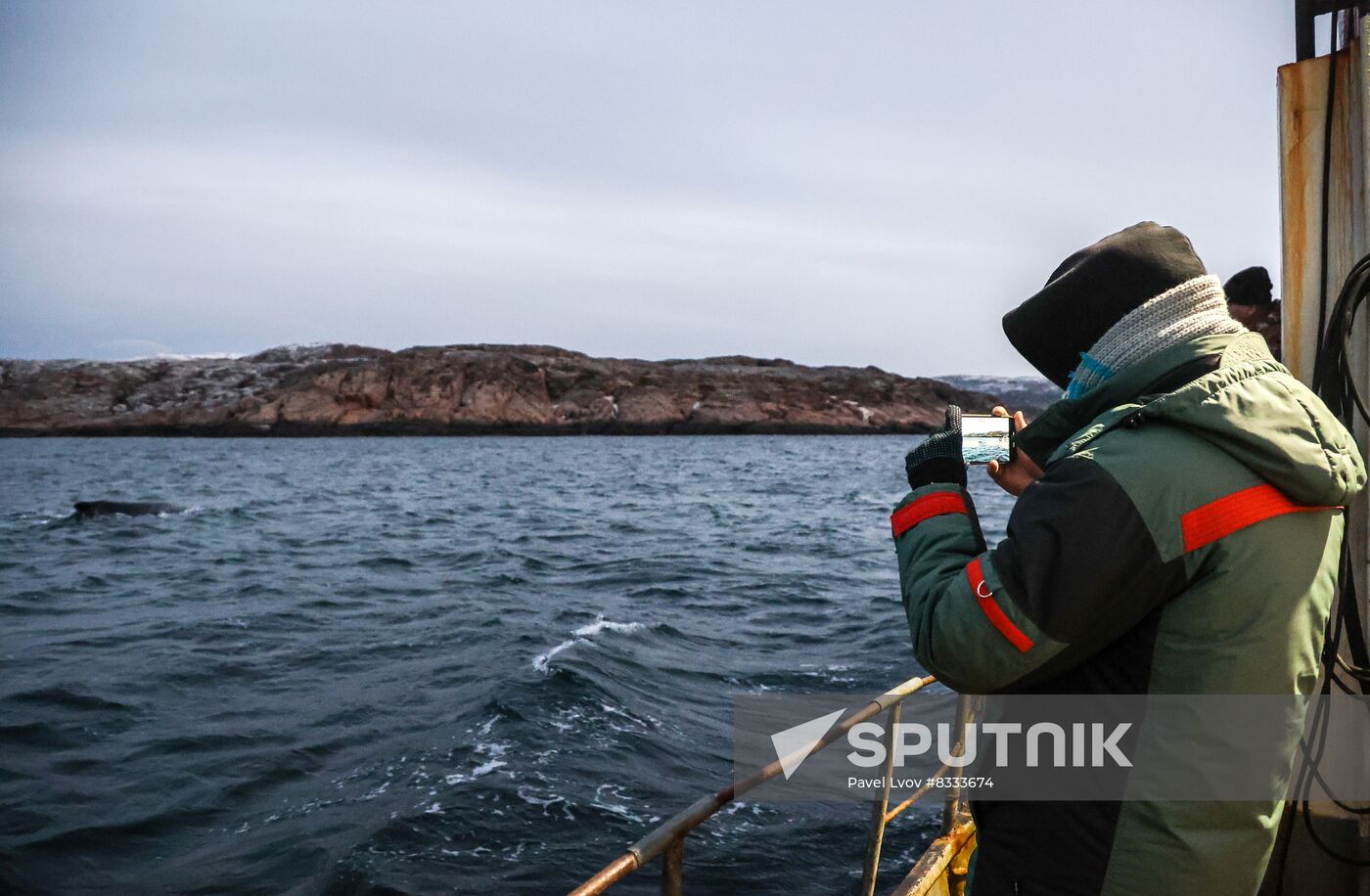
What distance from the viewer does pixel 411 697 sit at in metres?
10.8

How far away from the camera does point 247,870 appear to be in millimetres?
6770

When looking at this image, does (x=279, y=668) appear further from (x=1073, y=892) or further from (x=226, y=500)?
(x=226, y=500)

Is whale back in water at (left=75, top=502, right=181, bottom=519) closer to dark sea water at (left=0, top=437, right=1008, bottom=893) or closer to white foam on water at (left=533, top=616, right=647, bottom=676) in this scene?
dark sea water at (left=0, top=437, right=1008, bottom=893)

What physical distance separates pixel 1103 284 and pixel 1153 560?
1.64ft

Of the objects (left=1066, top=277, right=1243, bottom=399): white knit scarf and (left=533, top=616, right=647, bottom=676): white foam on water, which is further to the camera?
(left=533, top=616, right=647, bottom=676): white foam on water

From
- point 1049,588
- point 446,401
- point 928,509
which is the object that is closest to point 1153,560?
point 1049,588

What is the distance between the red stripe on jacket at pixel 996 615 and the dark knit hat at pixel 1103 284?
0.50 metres

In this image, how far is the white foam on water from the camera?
12094mm

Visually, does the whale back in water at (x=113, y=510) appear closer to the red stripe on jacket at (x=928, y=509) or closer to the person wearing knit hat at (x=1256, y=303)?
the person wearing knit hat at (x=1256, y=303)

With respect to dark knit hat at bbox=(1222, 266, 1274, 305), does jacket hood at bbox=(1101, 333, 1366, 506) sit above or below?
below

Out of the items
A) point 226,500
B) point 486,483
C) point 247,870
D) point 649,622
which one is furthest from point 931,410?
point 247,870

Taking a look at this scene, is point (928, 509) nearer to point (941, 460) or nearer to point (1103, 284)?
point (941, 460)

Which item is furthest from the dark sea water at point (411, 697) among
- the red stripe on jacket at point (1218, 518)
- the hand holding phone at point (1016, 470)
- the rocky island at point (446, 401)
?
the rocky island at point (446, 401)

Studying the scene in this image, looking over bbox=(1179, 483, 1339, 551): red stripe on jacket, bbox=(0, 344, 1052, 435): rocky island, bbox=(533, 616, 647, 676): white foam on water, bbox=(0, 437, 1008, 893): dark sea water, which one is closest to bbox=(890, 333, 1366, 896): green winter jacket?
bbox=(1179, 483, 1339, 551): red stripe on jacket
